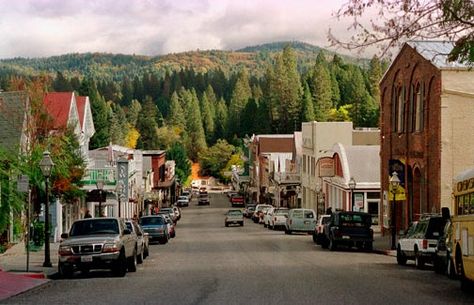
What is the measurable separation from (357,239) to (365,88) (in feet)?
459

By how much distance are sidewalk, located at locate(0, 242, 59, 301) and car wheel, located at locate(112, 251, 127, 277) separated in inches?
75.5

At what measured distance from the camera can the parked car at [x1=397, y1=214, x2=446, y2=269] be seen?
94.5 ft

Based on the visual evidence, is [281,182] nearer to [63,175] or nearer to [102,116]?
[102,116]

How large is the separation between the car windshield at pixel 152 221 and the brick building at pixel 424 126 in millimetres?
12899

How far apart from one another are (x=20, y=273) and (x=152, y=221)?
25.3m

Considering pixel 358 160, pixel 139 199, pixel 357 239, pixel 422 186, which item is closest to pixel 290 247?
pixel 357 239

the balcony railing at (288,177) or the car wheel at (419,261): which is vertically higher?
the balcony railing at (288,177)

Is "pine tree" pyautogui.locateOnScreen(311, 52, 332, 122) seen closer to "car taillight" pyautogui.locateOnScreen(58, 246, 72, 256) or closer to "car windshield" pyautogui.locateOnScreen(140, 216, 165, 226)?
"car windshield" pyautogui.locateOnScreen(140, 216, 165, 226)

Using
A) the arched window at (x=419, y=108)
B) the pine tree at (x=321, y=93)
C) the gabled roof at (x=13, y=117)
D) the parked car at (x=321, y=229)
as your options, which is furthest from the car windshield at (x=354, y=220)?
the pine tree at (x=321, y=93)

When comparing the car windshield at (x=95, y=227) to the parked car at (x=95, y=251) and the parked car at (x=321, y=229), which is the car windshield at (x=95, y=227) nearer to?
the parked car at (x=95, y=251)

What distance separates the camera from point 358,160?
69.4 metres

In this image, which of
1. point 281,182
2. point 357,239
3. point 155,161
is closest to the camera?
point 357,239

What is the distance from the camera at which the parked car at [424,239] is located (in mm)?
28797

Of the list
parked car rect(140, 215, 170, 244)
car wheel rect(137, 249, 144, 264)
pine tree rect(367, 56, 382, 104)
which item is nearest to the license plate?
car wheel rect(137, 249, 144, 264)
